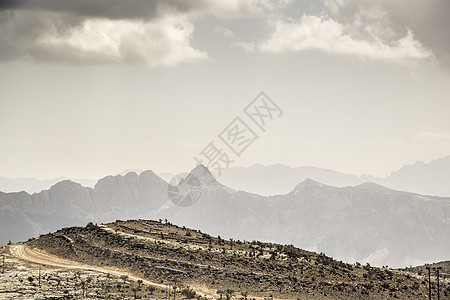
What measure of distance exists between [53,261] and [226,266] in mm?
34404

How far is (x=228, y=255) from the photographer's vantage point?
90.4 m

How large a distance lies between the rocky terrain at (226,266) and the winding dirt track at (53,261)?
5.11 feet

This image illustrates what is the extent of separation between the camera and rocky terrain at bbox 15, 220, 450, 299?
77.9m

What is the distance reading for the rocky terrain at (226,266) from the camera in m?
77.9

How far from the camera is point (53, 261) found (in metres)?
89.5

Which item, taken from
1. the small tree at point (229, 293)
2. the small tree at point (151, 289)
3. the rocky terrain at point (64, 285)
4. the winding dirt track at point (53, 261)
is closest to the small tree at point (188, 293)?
the winding dirt track at point (53, 261)

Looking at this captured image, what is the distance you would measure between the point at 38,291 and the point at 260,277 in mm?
36850

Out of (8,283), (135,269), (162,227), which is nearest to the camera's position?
(8,283)

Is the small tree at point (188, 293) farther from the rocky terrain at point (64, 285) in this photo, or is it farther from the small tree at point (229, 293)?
the small tree at point (229, 293)

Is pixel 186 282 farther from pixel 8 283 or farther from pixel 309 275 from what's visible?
pixel 8 283

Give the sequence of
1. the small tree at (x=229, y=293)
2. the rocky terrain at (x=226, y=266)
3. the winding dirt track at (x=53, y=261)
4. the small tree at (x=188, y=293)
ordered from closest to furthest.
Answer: the small tree at (x=188, y=293)
the small tree at (x=229, y=293)
the rocky terrain at (x=226, y=266)
the winding dirt track at (x=53, y=261)

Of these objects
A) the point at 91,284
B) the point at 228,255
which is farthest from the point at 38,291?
the point at 228,255

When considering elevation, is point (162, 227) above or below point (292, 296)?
above

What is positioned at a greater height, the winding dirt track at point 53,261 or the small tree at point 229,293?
the winding dirt track at point 53,261
